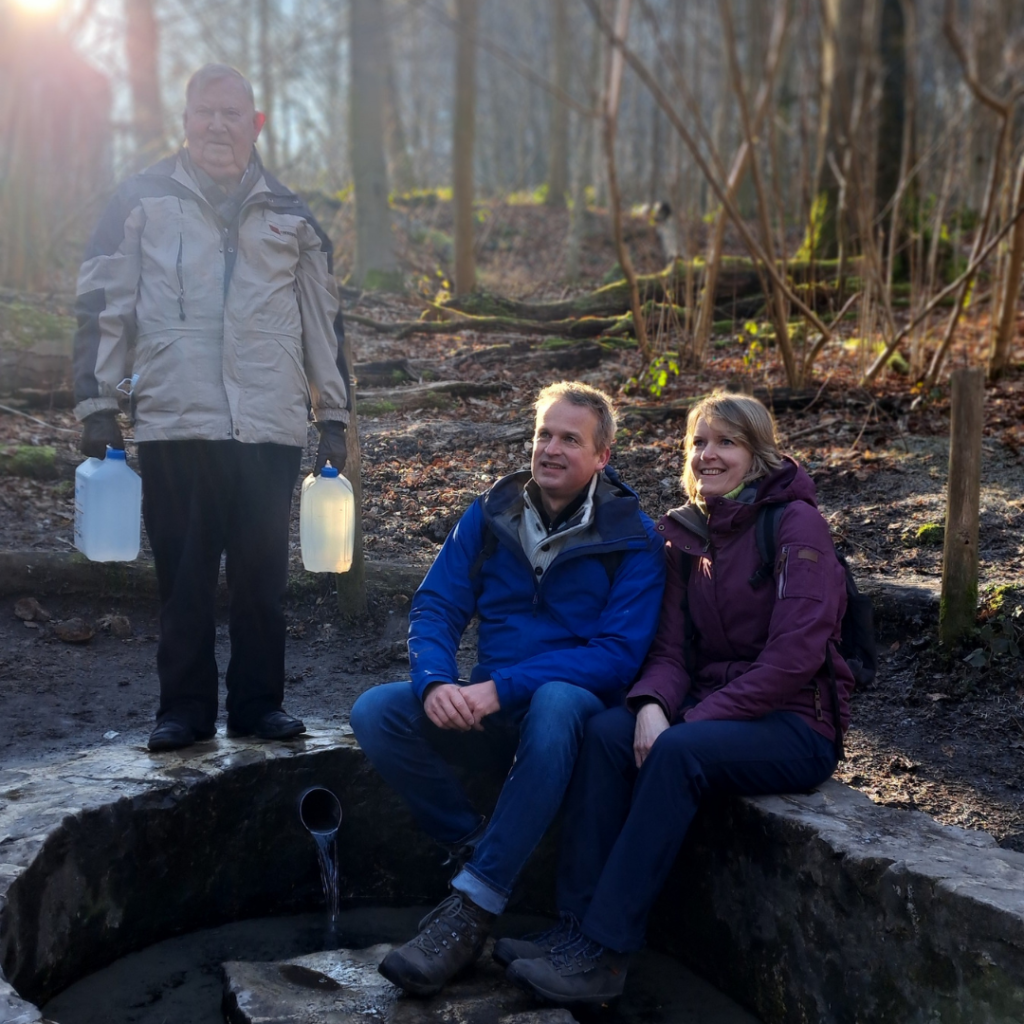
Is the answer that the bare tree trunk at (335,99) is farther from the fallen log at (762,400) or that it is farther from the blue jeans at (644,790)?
the blue jeans at (644,790)

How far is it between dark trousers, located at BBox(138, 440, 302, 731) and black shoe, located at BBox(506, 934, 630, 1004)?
1.43m

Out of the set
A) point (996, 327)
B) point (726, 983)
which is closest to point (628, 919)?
point (726, 983)

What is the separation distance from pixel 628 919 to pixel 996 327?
20.2ft

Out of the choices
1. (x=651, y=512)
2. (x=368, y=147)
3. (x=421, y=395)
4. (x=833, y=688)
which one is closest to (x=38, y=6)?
(x=368, y=147)

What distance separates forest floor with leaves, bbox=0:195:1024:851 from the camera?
4.06m

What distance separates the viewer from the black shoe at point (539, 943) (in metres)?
2.82

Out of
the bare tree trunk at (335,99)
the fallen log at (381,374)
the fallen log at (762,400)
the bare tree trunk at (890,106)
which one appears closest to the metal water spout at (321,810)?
the fallen log at (762,400)

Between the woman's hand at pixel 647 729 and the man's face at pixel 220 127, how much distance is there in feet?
7.17

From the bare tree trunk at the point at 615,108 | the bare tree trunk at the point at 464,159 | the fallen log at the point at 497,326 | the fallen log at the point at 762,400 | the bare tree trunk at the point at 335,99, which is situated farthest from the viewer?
the bare tree trunk at the point at 335,99

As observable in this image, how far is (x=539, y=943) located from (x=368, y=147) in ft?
37.3

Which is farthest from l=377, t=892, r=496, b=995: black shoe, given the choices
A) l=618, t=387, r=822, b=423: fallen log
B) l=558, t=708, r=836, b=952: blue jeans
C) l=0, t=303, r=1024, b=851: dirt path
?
l=618, t=387, r=822, b=423: fallen log

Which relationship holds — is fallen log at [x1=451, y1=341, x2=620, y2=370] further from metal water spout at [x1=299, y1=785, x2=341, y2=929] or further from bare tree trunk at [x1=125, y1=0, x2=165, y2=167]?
bare tree trunk at [x1=125, y1=0, x2=165, y2=167]

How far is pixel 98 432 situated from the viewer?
343cm

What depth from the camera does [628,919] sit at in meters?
2.79
